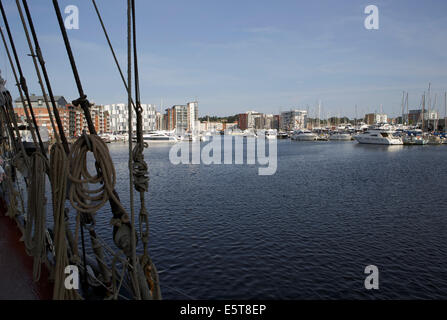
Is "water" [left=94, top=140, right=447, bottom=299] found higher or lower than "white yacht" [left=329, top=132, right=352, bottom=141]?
lower

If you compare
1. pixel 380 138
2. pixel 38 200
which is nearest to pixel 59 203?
pixel 38 200

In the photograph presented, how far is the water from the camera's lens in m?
10.1

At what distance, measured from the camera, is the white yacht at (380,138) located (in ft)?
250

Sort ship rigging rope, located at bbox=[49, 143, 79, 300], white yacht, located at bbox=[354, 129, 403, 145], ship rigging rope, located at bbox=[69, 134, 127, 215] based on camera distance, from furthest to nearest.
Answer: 1. white yacht, located at bbox=[354, 129, 403, 145]
2. ship rigging rope, located at bbox=[49, 143, 79, 300]
3. ship rigging rope, located at bbox=[69, 134, 127, 215]

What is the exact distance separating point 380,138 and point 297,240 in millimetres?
73707

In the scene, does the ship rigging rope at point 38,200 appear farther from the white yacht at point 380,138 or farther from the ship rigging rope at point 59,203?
the white yacht at point 380,138

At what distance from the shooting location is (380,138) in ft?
255

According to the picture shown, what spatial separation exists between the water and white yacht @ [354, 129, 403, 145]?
5544 centimetres

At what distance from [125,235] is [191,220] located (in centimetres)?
1352

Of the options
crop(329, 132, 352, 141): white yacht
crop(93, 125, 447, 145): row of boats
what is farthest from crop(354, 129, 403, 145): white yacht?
crop(329, 132, 352, 141): white yacht

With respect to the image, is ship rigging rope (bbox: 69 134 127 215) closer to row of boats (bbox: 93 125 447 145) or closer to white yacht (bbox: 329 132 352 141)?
row of boats (bbox: 93 125 447 145)

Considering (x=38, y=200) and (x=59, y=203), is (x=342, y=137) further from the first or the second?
(x=59, y=203)
